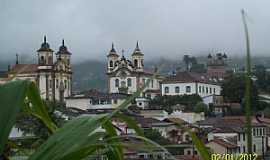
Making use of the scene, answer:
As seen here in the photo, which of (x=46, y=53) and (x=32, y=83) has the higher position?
(x=46, y=53)

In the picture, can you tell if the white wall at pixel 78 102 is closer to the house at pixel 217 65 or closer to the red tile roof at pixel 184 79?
the red tile roof at pixel 184 79

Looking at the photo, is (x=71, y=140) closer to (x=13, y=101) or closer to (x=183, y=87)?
(x=13, y=101)

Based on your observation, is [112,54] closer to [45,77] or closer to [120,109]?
[45,77]

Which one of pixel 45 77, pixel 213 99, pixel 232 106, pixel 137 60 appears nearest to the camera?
pixel 232 106

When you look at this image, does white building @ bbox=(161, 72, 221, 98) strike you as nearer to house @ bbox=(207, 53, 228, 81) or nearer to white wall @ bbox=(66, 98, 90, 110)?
white wall @ bbox=(66, 98, 90, 110)

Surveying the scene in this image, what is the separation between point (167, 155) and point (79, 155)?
0.06 m

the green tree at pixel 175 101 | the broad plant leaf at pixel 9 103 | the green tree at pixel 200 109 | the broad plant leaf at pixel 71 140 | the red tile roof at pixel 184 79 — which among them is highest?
the red tile roof at pixel 184 79

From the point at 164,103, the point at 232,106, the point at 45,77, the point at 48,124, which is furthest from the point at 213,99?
the point at 48,124

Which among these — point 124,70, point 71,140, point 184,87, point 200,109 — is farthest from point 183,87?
point 71,140

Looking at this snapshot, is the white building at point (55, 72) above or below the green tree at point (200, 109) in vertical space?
above

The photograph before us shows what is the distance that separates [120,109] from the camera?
0.43m

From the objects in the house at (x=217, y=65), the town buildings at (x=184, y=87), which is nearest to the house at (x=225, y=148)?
the town buildings at (x=184, y=87)

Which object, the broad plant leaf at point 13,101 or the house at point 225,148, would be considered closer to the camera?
the broad plant leaf at point 13,101

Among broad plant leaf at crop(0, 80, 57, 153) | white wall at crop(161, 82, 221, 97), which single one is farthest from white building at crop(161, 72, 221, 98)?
broad plant leaf at crop(0, 80, 57, 153)
